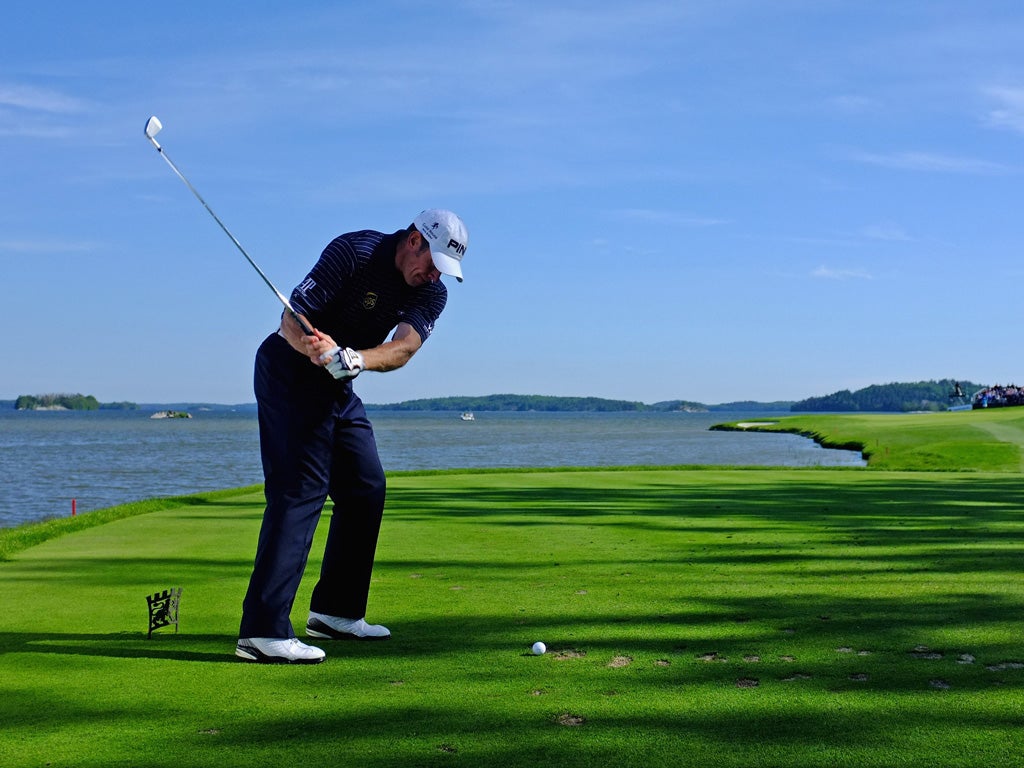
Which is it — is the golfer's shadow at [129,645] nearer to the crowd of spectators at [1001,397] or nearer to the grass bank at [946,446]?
the grass bank at [946,446]

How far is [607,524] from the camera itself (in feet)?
34.1

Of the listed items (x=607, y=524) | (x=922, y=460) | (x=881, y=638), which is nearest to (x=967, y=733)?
(x=881, y=638)

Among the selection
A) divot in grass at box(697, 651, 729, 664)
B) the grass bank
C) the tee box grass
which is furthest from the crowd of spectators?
divot in grass at box(697, 651, 729, 664)

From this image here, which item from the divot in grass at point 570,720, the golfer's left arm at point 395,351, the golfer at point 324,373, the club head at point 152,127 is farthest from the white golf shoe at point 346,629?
the club head at point 152,127

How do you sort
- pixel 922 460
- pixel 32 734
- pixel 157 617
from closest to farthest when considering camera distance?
pixel 32 734, pixel 157 617, pixel 922 460

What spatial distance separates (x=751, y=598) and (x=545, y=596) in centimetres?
123

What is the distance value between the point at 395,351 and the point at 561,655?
1.65 metres

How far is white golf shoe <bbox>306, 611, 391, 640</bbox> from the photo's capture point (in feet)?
17.0

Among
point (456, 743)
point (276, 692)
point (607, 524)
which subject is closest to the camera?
point (456, 743)

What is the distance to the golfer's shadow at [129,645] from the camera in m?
4.81

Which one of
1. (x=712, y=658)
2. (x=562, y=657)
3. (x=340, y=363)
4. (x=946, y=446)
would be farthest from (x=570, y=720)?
(x=946, y=446)

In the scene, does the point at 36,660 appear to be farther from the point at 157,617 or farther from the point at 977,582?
the point at 977,582

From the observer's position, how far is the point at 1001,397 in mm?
92875

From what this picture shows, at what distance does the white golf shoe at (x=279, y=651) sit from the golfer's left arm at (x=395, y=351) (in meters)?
1.32
